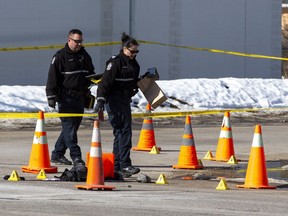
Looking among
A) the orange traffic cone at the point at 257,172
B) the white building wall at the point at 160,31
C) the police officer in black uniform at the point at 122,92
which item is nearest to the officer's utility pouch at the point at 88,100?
the police officer in black uniform at the point at 122,92

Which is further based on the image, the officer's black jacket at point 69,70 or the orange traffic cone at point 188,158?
the orange traffic cone at point 188,158

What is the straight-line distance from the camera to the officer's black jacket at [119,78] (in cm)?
1507

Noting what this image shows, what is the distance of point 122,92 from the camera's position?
15.2m

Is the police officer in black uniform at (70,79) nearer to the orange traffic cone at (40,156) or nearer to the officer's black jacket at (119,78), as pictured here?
the orange traffic cone at (40,156)

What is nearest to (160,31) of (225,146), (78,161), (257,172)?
(225,146)

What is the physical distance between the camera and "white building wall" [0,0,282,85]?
31.2 m

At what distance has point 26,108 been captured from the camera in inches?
1059

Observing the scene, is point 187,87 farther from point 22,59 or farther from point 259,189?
point 259,189

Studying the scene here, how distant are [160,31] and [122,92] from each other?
780 inches

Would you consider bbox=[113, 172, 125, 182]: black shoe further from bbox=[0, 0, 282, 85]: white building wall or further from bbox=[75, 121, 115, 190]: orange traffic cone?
bbox=[0, 0, 282, 85]: white building wall

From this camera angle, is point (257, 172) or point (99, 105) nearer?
point (257, 172)

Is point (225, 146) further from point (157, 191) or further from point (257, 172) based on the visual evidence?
point (157, 191)

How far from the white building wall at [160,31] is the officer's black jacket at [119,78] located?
1568cm

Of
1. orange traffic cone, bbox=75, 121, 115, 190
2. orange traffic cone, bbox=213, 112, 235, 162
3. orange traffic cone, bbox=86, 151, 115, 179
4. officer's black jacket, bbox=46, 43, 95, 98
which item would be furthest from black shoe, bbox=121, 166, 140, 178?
orange traffic cone, bbox=213, 112, 235, 162
